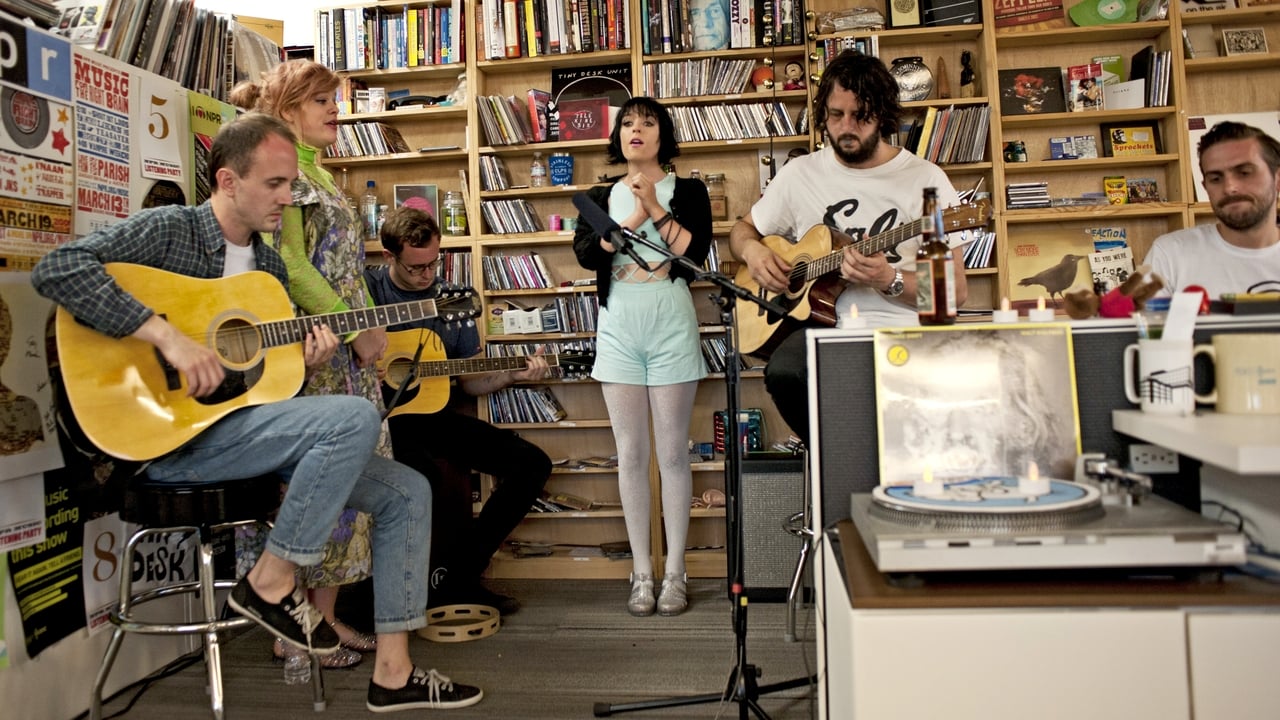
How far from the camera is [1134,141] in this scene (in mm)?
3668

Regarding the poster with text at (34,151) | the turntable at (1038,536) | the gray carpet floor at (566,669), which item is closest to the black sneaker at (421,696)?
the gray carpet floor at (566,669)

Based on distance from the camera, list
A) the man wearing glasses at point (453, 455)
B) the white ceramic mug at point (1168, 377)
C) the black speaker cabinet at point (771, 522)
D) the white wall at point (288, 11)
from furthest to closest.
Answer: the white wall at point (288, 11) → the man wearing glasses at point (453, 455) → the black speaker cabinet at point (771, 522) → the white ceramic mug at point (1168, 377)

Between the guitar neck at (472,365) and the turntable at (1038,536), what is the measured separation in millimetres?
2334

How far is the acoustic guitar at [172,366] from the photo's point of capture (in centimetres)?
185

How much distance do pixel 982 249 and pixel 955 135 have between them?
18.5 inches

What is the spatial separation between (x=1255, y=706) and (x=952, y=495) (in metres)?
0.37

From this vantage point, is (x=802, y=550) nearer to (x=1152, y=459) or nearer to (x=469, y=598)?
(x=469, y=598)

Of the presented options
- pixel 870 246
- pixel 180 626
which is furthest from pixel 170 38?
pixel 870 246

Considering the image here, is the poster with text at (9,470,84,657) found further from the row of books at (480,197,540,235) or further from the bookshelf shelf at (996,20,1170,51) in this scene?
the bookshelf shelf at (996,20,1170,51)

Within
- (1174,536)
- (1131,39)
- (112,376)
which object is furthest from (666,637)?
(1131,39)

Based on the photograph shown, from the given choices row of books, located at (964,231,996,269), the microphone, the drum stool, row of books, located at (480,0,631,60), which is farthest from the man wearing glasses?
row of books, located at (964,231,996,269)

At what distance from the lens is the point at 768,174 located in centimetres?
374

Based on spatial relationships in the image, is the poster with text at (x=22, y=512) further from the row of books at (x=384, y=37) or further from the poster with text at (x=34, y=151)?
the row of books at (x=384, y=37)

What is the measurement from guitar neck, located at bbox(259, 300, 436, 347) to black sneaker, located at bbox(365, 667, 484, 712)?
87 cm
